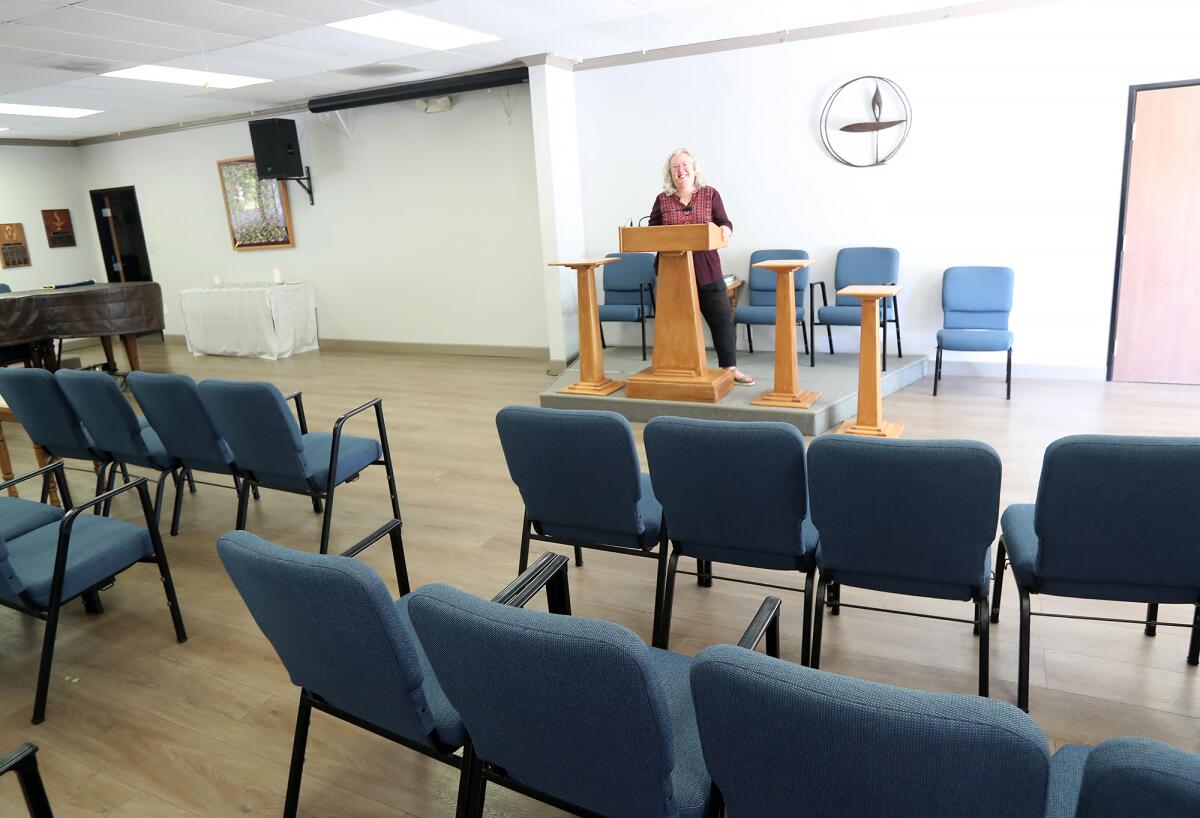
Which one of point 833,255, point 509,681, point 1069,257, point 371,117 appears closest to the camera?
point 509,681

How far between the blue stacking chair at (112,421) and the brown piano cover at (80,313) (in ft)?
12.5

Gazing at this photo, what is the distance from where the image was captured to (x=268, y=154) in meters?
8.80

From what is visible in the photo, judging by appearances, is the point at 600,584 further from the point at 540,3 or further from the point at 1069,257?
the point at 1069,257

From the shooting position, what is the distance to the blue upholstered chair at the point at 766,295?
638 cm

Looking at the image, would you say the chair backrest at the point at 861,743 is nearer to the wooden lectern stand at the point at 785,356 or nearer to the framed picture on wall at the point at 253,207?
the wooden lectern stand at the point at 785,356

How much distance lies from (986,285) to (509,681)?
558 cm

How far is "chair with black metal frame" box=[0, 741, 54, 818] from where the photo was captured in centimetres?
135

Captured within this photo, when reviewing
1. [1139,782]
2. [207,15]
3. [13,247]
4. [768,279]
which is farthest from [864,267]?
[13,247]

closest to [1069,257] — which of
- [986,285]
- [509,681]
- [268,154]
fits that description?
[986,285]

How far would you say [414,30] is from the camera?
18.5 ft

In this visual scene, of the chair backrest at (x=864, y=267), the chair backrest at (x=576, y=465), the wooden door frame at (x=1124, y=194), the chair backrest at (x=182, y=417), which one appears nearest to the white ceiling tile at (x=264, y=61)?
the chair backrest at (x=182, y=417)

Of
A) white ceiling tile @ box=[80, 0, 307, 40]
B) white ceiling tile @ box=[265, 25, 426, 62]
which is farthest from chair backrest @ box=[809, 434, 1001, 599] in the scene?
white ceiling tile @ box=[265, 25, 426, 62]

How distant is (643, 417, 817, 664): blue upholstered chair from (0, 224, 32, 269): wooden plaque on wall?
1146 centimetres

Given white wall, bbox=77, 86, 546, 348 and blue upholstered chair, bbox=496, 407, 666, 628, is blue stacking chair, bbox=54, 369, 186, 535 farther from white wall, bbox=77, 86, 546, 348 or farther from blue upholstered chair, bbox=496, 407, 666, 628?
white wall, bbox=77, 86, 546, 348
